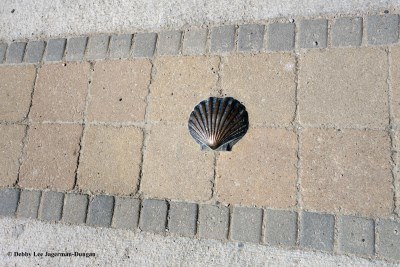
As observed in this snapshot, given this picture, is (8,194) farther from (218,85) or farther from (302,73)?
(302,73)

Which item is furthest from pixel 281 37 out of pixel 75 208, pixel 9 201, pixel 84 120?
pixel 9 201

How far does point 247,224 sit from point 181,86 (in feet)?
3.32

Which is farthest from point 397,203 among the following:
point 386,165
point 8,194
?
point 8,194

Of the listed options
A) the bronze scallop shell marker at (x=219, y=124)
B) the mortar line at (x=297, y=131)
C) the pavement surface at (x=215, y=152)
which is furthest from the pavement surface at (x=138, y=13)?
the bronze scallop shell marker at (x=219, y=124)

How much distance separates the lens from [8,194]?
9.14 feet

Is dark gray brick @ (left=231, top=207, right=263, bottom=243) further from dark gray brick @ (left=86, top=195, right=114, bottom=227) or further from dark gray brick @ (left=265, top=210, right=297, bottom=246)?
dark gray brick @ (left=86, top=195, right=114, bottom=227)

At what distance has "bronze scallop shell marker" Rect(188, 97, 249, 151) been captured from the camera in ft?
8.25

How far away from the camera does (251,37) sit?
8.81 ft

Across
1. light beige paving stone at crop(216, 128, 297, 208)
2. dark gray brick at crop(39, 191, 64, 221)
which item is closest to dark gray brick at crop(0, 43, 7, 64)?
dark gray brick at crop(39, 191, 64, 221)

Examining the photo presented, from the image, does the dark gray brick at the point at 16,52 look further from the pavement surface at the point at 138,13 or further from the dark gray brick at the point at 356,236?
the dark gray brick at the point at 356,236

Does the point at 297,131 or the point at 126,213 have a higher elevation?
the point at 297,131

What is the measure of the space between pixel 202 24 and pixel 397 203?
5.56 feet

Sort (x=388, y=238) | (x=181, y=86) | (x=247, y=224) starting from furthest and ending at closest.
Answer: (x=181, y=86) → (x=247, y=224) → (x=388, y=238)

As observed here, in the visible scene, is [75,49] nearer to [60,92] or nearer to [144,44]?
[60,92]
